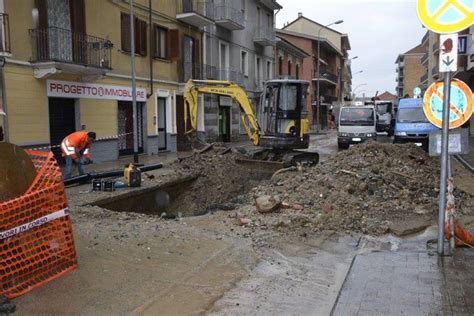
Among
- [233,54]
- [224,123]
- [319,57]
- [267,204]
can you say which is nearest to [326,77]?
[319,57]

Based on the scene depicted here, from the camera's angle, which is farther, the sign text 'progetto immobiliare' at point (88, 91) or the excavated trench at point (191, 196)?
the sign text 'progetto immobiliare' at point (88, 91)

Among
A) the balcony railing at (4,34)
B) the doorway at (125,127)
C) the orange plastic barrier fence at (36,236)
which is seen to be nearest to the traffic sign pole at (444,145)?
the orange plastic barrier fence at (36,236)

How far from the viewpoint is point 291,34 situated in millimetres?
60969

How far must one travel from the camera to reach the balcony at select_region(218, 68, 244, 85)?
30834 millimetres

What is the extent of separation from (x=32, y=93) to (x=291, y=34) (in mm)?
48783

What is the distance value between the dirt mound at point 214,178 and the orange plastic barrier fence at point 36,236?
325 inches

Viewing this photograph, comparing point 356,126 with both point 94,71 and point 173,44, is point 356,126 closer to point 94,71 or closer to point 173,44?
point 173,44

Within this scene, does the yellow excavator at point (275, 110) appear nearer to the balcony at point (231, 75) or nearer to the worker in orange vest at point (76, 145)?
the worker in orange vest at point (76, 145)

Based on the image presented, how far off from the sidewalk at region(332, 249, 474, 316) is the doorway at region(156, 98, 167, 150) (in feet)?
62.1

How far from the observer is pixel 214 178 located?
15984 mm

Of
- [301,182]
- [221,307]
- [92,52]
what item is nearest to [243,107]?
[92,52]

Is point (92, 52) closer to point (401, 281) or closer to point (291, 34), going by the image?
point (401, 281)

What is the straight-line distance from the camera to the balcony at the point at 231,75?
30834 mm

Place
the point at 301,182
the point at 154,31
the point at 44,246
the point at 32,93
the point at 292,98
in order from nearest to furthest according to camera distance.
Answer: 1. the point at 44,246
2. the point at 301,182
3. the point at 32,93
4. the point at 292,98
5. the point at 154,31
